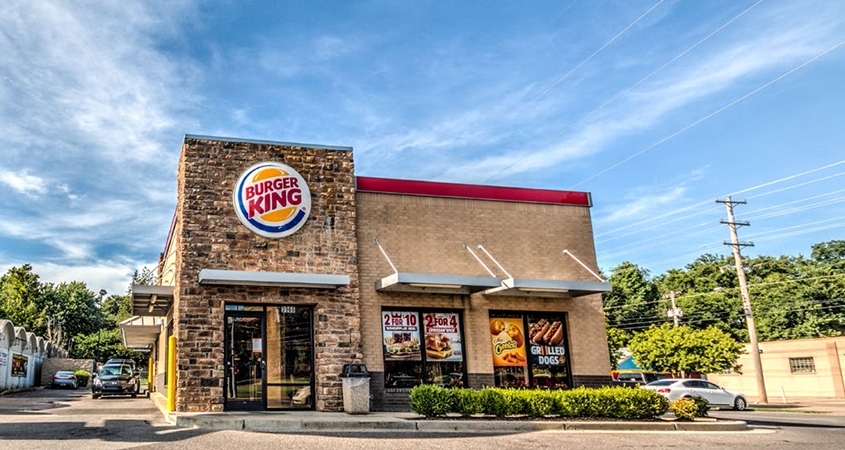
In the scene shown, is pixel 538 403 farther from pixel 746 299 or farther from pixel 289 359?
pixel 746 299

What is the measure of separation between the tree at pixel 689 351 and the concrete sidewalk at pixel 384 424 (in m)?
19.5

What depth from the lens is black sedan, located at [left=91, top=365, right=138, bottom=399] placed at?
26.2m

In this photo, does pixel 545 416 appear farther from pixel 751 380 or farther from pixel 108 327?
pixel 108 327

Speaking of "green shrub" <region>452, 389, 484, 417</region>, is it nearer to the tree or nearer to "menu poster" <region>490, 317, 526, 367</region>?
"menu poster" <region>490, 317, 526, 367</region>

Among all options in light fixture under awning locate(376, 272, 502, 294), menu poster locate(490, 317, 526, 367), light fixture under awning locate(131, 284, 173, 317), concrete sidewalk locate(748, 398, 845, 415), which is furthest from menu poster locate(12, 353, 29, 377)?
concrete sidewalk locate(748, 398, 845, 415)

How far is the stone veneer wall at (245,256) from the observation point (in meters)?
14.8

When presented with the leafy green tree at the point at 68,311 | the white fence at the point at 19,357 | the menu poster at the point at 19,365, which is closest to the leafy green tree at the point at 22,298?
the leafy green tree at the point at 68,311

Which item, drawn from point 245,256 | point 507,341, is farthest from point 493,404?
point 245,256

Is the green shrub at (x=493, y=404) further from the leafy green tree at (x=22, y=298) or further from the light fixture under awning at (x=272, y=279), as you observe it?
the leafy green tree at (x=22, y=298)

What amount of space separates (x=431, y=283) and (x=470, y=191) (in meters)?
3.61

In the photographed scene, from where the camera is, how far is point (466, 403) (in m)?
13.9

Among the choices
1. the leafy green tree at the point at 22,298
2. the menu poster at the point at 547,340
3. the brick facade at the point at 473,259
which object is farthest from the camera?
the leafy green tree at the point at 22,298

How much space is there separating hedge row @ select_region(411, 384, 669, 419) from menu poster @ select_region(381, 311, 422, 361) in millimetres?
2461

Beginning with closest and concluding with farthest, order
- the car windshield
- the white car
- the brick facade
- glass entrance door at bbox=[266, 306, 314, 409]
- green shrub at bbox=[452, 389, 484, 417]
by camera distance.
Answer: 1. green shrub at bbox=[452, 389, 484, 417]
2. glass entrance door at bbox=[266, 306, 314, 409]
3. the brick facade
4. the white car
5. the car windshield
